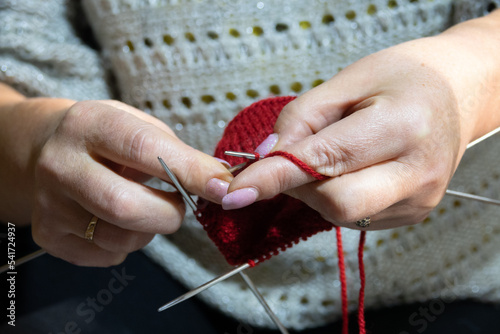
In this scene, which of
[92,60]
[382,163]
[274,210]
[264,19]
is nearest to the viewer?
[382,163]

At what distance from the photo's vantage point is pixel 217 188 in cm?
53

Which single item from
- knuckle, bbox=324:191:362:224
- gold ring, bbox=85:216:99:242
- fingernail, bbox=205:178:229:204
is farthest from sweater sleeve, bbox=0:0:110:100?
knuckle, bbox=324:191:362:224

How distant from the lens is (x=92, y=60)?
911mm

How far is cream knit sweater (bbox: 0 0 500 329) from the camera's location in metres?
0.79

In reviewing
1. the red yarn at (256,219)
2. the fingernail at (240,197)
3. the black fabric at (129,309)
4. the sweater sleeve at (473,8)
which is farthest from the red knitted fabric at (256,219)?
the sweater sleeve at (473,8)

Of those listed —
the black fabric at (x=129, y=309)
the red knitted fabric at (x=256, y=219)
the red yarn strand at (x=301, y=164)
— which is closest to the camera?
the red yarn strand at (x=301, y=164)

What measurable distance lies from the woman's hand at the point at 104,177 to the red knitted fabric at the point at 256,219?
0.07 m

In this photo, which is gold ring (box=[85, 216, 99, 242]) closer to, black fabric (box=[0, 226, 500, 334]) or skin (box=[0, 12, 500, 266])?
skin (box=[0, 12, 500, 266])

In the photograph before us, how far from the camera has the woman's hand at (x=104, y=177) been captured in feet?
1.82

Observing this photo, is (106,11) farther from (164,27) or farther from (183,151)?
(183,151)

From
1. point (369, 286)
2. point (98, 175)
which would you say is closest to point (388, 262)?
point (369, 286)

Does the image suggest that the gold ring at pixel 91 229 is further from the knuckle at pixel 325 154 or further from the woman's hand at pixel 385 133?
the knuckle at pixel 325 154

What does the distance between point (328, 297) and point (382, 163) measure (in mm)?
408

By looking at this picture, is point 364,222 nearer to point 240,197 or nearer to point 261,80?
point 240,197
